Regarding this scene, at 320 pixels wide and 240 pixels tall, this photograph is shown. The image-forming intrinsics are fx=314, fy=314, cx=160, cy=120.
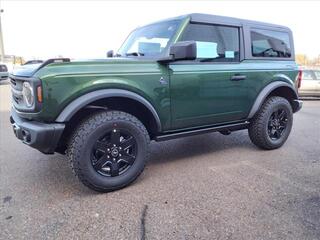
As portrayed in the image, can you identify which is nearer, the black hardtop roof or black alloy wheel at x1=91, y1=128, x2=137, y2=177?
black alloy wheel at x1=91, y1=128, x2=137, y2=177

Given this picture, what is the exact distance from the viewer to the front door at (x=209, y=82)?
378 cm

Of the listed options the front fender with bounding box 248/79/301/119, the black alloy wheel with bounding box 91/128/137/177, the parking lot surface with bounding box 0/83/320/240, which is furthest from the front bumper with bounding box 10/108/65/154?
the front fender with bounding box 248/79/301/119

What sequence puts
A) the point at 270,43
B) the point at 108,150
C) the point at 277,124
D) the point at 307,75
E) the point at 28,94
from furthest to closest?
the point at 307,75 → the point at 277,124 → the point at 270,43 → the point at 108,150 → the point at 28,94

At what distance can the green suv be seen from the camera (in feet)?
10.1

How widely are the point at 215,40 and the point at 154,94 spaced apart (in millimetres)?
1251

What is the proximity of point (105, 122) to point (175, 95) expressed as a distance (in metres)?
0.94

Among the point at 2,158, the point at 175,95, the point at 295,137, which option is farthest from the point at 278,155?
the point at 2,158

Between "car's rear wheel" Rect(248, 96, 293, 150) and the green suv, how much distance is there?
15 mm

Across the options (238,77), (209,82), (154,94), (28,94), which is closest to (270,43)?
(238,77)

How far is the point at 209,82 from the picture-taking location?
4.00m

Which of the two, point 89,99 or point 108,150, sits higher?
point 89,99

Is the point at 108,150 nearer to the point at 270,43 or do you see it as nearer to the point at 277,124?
the point at 277,124

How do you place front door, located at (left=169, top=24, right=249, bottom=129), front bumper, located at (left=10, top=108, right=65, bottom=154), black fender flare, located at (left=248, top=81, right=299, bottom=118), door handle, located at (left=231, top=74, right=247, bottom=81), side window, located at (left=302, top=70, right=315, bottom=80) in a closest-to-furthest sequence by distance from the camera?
1. front bumper, located at (left=10, top=108, right=65, bottom=154)
2. front door, located at (left=169, top=24, right=249, bottom=129)
3. door handle, located at (left=231, top=74, right=247, bottom=81)
4. black fender flare, located at (left=248, top=81, right=299, bottom=118)
5. side window, located at (left=302, top=70, right=315, bottom=80)

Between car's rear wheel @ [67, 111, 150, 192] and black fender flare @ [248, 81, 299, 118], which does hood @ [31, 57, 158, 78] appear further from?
black fender flare @ [248, 81, 299, 118]
